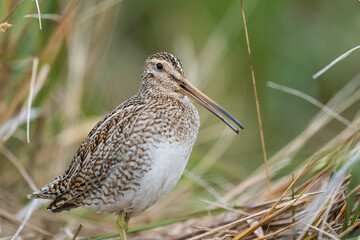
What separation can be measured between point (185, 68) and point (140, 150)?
253 cm

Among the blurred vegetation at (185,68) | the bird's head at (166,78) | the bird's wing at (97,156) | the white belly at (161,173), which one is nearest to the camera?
the white belly at (161,173)

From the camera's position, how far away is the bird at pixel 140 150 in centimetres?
393

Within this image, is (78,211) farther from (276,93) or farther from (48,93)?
Result: (276,93)

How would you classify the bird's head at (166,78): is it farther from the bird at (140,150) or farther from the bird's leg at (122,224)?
the bird's leg at (122,224)

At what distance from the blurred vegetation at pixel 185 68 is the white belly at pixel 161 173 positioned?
3.79 feet

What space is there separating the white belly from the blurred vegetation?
1.15 meters

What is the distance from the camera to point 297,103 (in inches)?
276

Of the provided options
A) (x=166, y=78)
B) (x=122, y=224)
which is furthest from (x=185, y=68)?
(x=122, y=224)

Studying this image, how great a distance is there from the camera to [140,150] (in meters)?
3.94

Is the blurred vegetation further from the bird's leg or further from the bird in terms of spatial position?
the bird's leg

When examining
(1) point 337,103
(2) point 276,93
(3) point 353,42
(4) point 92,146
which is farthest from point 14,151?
(3) point 353,42

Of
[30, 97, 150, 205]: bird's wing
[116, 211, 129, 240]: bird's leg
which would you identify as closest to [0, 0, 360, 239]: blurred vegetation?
[30, 97, 150, 205]: bird's wing

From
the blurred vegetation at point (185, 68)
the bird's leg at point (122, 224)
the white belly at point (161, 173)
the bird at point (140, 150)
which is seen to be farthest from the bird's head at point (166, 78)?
the blurred vegetation at point (185, 68)

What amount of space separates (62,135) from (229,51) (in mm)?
2480
